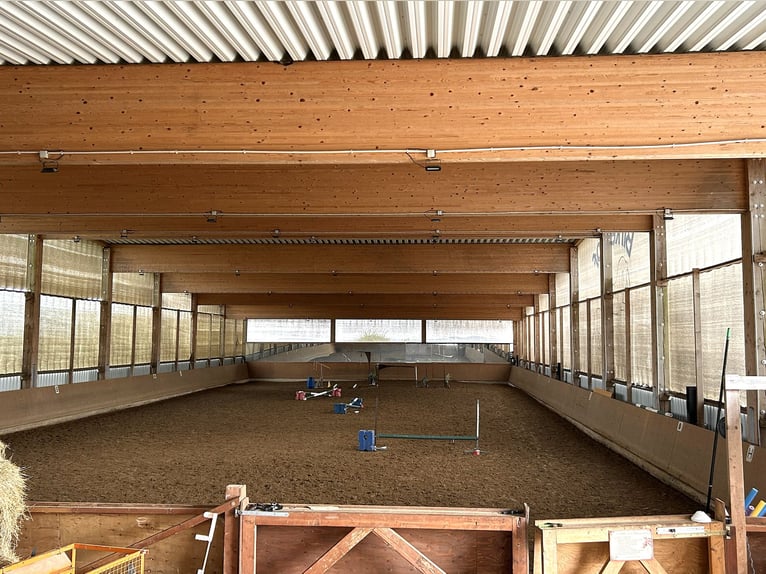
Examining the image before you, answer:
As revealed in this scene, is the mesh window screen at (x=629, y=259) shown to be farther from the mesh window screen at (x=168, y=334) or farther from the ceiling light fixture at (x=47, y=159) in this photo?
the mesh window screen at (x=168, y=334)

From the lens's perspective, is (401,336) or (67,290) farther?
(401,336)

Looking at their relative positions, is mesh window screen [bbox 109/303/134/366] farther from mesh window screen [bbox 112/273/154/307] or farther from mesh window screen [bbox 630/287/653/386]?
mesh window screen [bbox 630/287/653/386]

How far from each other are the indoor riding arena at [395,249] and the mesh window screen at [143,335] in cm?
387

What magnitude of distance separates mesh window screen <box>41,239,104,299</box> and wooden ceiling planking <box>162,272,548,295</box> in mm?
6406

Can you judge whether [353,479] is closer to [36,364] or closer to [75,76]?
[75,76]

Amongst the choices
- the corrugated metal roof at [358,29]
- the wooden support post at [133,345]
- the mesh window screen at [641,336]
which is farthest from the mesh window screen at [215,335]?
the corrugated metal roof at [358,29]

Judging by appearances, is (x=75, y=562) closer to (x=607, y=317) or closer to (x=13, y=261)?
(x=607, y=317)

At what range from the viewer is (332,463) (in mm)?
13688

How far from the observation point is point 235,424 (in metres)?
20.2

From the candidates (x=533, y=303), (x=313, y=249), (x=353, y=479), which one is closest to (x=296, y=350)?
(x=533, y=303)

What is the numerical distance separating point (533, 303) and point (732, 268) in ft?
76.5

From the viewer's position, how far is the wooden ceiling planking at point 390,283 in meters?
29.5

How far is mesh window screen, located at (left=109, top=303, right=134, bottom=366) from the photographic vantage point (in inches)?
1066

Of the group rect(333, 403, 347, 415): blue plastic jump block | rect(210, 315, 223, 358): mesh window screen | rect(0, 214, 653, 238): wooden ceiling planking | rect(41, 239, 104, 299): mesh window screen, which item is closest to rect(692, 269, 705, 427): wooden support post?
rect(0, 214, 653, 238): wooden ceiling planking
